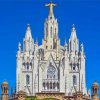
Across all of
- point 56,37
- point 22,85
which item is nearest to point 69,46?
point 56,37

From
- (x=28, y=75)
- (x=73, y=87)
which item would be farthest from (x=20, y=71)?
(x=73, y=87)

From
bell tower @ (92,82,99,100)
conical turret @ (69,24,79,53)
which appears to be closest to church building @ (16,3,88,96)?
conical turret @ (69,24,79,53)

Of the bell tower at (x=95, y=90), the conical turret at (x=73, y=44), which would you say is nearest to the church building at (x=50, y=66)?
the conical turret at (x=73, y=44)

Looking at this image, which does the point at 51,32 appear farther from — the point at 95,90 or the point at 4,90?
the point at 4,90

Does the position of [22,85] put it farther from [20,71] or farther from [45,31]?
[45,31]

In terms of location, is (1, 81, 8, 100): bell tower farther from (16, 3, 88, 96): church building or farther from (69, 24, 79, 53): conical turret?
(69, 24, 79, 53): conical turret

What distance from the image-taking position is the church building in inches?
6905

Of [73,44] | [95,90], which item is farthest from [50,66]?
[95,90]

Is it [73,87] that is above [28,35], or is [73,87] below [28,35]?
below

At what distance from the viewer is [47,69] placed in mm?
178250

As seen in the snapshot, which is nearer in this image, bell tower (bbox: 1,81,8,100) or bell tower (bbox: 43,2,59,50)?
bell tower (bbox: 1,81,8,100)

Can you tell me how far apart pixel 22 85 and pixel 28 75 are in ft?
11.3

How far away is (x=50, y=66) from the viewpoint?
179m

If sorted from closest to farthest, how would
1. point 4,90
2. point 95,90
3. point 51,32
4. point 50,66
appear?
point 4,90
point 95,90
point 50,66
point 51,32
